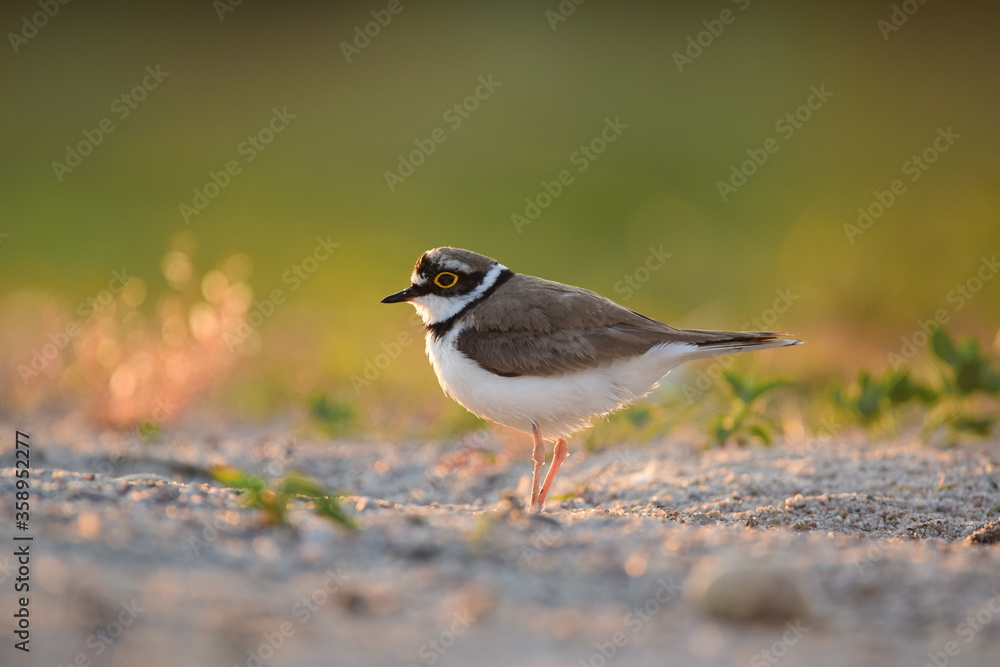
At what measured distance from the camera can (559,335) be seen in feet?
14.2

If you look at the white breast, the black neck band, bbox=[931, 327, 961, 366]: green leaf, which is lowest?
bbox=[931, 327, 961, 366]: green leaf

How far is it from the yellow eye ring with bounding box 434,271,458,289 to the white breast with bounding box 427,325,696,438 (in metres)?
0.37

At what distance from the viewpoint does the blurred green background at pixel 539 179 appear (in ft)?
27.0

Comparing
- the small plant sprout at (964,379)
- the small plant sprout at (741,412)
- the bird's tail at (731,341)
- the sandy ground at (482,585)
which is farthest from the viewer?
the small plant sprout at (964,379)

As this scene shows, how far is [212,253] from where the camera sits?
437 inches

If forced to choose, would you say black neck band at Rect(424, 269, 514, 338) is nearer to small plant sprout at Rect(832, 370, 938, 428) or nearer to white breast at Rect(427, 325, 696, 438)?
white breast at Rect(427, 325, 696, 438)

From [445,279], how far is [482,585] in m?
2.19

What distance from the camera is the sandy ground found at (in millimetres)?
2299

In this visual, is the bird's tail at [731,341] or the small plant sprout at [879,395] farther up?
the bird's tail at [731,341]

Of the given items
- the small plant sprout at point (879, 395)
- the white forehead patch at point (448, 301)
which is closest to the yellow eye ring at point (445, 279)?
the white forehead patch at point (448, 301)

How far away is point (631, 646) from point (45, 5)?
695 inches

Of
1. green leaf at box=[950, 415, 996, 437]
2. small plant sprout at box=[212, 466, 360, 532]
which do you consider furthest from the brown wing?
green leaf at box=[950, 415, 996, 437]

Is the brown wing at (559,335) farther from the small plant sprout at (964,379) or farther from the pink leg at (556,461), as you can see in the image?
the small plant sprout at (964,379)

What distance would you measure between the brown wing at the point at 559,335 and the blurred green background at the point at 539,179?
8.16 feet
